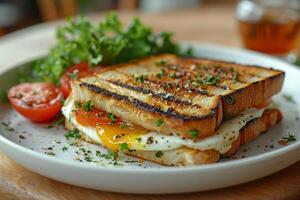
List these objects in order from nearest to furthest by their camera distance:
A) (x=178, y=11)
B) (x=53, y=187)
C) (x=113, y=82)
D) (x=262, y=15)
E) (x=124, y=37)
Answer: (x=53, y=187)
(x=113, y=82)
(x=124, y=37)
(x=262, y=15)
(x=178, y=11)

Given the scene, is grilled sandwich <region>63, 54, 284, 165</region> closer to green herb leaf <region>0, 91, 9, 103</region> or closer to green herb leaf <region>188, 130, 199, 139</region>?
green herb leaf <region>188, 130, 199, 139</region>

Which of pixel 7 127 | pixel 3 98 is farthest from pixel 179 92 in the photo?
pixel 3 98

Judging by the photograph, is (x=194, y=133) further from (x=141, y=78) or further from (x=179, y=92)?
(x=141, y=78)

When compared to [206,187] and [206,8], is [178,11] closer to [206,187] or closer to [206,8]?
[206,8]

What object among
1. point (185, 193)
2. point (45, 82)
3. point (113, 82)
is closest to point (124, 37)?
point (45, 82)

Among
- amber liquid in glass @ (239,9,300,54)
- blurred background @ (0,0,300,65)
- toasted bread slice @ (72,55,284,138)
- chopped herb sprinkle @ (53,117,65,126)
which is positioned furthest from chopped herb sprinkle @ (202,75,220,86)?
amber liquid in glass @ (239,9,300,54)
